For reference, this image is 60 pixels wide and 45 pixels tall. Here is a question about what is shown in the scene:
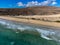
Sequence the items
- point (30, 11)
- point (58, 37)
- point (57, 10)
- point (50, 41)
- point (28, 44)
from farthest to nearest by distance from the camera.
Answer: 1. point (30, 11)
2. point (57, 10)
3. point (58, 37)
4. point (50, 41)
5. point (28, 44)

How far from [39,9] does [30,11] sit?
347 cm

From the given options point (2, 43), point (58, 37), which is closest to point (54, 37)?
point (58, 37)

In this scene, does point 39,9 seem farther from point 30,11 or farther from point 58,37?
point 58,37

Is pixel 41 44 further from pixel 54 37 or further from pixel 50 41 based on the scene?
pixel 54 37

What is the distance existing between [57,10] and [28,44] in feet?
155

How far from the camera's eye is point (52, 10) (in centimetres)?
6225

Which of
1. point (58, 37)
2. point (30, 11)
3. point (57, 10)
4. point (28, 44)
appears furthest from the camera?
point (30, 11)

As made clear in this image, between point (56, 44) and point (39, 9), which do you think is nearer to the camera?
point (56, 44)

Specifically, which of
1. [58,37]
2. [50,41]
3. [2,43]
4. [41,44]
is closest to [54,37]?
[58,37]

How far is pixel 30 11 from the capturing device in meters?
66.8

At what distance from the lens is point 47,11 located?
62.1 metres

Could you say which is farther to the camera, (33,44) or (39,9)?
(39,9)

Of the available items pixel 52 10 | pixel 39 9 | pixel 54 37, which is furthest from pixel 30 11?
pixel 54 37

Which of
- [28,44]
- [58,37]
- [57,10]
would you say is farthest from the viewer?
[57,10]
